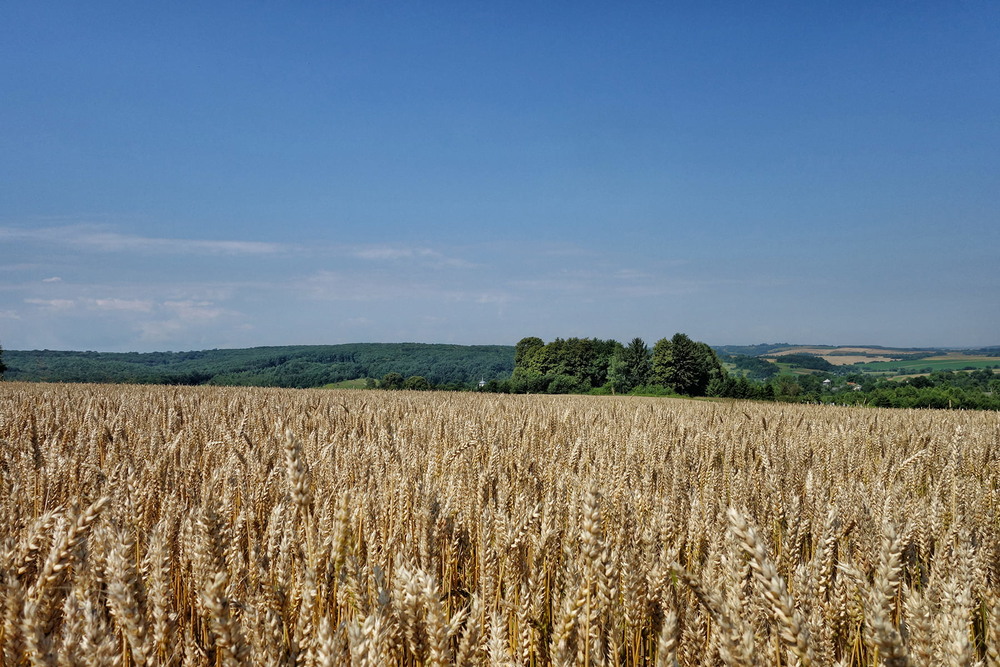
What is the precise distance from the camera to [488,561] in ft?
7.70

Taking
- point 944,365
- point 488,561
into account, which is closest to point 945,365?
point 944,365

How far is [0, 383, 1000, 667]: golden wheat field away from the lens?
4.03 ft

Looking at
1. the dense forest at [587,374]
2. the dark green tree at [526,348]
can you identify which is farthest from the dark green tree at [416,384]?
the dark green tree at [526,348]

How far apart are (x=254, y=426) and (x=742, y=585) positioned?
6247mm

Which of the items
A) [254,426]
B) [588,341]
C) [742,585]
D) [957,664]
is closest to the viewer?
[957,664]

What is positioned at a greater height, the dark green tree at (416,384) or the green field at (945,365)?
the green field at (945,365)

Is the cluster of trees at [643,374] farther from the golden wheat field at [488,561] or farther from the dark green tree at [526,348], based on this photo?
the golden wheat field at [488,561]

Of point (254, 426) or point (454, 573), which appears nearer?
point (454, 573)

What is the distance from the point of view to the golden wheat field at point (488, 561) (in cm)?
123

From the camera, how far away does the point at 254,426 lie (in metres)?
6.75

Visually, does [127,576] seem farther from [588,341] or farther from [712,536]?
[588,341]

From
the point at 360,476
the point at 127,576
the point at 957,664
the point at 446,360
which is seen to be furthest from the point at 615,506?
the point at 446,360

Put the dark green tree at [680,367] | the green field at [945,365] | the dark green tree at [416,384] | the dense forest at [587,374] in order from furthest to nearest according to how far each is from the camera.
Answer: the dark green tree at [680,367], the dark green tree at [416,384], the green field at [945,365], the dense forest at [587,374]

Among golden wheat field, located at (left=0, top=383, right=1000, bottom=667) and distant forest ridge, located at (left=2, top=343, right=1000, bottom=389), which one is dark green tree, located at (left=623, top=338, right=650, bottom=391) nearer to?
distant forest ridge, located at (left=2, top=343, right=1000, bottom=389)
